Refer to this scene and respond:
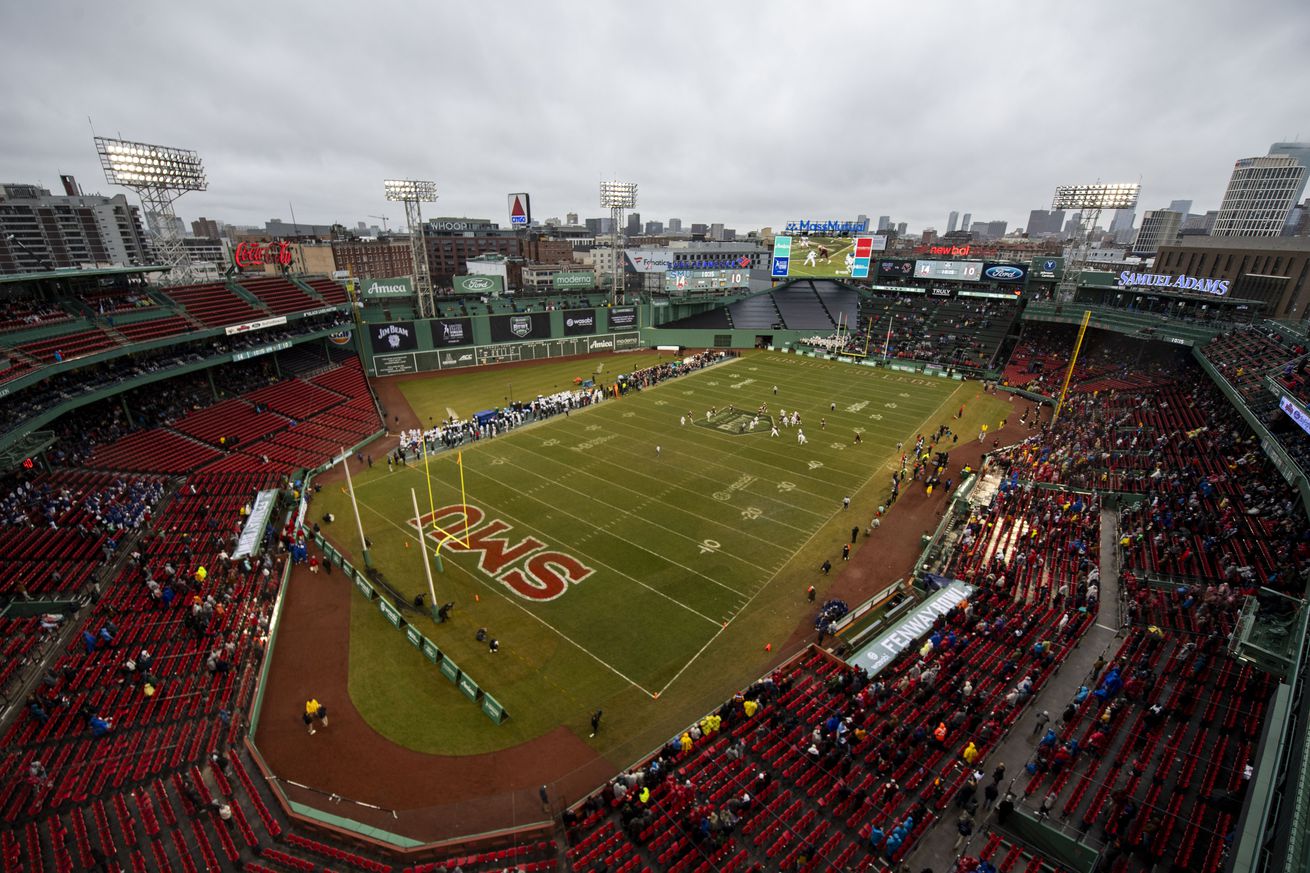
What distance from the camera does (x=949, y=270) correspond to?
70.4m

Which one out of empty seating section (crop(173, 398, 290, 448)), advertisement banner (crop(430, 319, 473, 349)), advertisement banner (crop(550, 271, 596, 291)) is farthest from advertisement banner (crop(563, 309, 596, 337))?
empty seating section (crop(173, 398, 290, 448))

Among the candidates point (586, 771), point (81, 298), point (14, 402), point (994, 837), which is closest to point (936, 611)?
point (994, 837)

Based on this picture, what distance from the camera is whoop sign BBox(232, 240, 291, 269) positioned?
45.2 metres

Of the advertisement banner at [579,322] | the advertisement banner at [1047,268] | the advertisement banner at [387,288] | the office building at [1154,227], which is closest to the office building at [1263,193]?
the office building at [1154,227]

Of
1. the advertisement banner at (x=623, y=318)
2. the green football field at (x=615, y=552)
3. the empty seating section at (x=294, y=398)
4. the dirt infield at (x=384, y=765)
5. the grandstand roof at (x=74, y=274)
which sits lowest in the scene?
the dirt infield at (x=384, y=765)

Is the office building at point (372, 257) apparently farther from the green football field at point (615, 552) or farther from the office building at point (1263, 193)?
the office building at point (1263, 193)

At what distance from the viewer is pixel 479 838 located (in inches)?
543

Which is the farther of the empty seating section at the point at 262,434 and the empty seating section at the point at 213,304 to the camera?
the empty seating section at the point at 213,304

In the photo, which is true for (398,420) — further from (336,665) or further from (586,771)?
(586,771)

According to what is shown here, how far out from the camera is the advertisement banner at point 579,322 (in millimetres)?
65613

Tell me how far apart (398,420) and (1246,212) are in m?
219

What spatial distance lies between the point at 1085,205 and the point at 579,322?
53.7 meters

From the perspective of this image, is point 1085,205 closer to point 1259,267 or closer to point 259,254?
point 1259,267

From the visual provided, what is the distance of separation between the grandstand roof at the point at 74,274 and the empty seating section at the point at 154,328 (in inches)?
124
